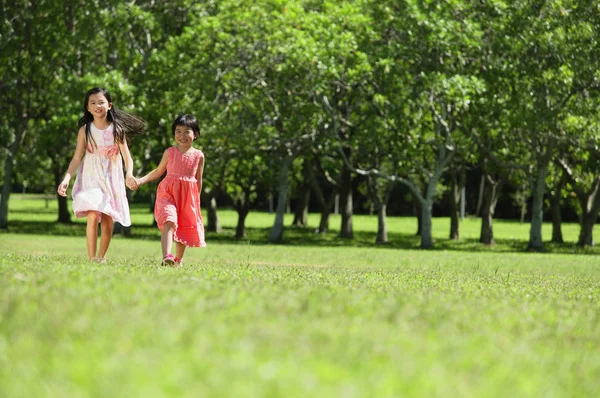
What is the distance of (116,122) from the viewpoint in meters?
13.5

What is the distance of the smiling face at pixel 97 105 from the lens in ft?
43.5

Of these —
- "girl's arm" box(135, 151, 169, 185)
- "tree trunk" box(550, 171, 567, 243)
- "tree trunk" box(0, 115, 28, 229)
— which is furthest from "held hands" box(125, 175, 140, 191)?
"tree trunk" box(550, 171, 567, 243)

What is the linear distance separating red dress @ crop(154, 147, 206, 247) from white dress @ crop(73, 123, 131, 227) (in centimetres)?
64

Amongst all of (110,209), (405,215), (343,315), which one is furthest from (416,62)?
(405,215)

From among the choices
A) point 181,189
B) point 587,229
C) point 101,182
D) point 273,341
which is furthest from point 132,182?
point 587,229

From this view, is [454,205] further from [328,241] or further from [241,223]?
[241,223]

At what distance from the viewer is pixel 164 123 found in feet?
139

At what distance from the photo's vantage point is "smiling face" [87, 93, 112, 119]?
43.5ft

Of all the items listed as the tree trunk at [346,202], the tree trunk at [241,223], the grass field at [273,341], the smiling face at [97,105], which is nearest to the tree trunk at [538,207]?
the tree trunk at [346,202]

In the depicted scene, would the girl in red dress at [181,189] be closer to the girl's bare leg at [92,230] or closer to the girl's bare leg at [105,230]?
the girl's bare leg at [105,230]

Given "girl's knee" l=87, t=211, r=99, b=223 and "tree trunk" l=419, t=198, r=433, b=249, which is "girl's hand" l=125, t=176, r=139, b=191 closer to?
"girl's knee" l=87, t=211, r=99, b=223

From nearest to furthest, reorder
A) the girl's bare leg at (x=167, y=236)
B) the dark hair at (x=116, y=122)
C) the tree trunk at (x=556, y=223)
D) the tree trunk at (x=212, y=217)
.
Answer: the dark hair at (x=116, y=122) < the girl's bare leg at (x=167, y=236) < the tree trunk at (x=556, y=223) < the tree trunk at (x=212, y=217)

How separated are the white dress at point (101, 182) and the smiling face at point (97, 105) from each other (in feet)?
0.68

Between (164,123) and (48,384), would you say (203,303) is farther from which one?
(164,123)
